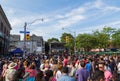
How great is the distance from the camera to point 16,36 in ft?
523

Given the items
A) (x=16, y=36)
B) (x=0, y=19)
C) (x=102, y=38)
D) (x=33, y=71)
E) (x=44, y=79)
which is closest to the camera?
(x=44, y=79)

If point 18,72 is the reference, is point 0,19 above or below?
above

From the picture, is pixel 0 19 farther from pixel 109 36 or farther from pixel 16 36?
pixel 16 36

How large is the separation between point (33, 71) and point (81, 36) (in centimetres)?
9042

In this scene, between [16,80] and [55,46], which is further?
[55,46]

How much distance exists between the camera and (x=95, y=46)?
99812 millimetres

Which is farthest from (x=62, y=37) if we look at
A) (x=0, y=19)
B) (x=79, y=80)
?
(x=79, y=80)

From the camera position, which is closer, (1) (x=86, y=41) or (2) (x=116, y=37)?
(2) (x=116, y=37)

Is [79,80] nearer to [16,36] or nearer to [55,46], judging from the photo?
[55,46]

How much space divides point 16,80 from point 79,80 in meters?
3.46

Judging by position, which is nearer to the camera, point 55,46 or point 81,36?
point 81,36

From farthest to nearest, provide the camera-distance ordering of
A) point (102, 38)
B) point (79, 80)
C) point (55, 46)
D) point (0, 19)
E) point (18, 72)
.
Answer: point (55, 46) < point (102, 38) < point (0, 19) < point (79, 80) < point (18, 72)

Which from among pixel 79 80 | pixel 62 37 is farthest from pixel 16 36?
pixel 79 80

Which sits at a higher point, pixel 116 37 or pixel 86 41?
pixel 116 37
